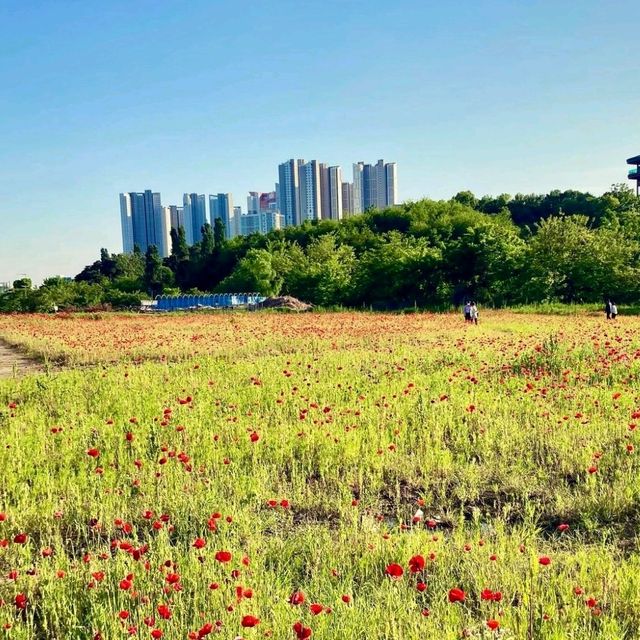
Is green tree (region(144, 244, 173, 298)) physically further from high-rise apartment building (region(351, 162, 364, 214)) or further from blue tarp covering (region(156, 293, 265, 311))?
high-rise apartment building (region(351, 162, 364, 214))

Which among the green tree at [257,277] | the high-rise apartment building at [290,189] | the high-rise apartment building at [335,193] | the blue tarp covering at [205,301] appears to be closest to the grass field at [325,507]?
the blue tarp covering at [205,301]

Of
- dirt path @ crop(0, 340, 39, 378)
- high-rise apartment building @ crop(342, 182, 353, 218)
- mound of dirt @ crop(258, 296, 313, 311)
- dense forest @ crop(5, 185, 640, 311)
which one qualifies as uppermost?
high-rise apartment building @ crop(342, 182, 353, 218)

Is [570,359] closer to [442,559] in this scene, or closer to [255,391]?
[255,391]

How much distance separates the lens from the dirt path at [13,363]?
49.9 feet

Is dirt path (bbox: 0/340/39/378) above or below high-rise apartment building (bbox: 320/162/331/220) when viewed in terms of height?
below

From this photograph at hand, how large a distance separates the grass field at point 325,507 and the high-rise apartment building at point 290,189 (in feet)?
603

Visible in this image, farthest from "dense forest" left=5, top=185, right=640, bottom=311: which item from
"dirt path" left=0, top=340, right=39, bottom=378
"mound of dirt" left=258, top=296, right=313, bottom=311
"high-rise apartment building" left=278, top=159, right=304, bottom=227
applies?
"high-rise apartment building" left=278, top=159, right=304, bottom=227

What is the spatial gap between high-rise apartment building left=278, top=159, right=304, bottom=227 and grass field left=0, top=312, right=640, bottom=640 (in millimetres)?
183786

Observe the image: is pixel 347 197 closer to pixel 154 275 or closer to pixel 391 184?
pixel 391 184

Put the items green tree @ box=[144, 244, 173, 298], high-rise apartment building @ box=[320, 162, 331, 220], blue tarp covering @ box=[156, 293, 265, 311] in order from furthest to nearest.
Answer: high-rise apartment building @ box=[320, 162, 331, 220] < green tree @ box=[144, 244, 173, 298] < blue tarp covering @ box=[156, 293, 265, 311]

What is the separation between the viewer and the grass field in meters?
3.48

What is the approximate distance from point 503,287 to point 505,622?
137 ft

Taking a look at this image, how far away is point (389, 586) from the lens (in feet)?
12.4

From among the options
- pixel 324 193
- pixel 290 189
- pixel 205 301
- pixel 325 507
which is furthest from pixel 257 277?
pixel 290 189
